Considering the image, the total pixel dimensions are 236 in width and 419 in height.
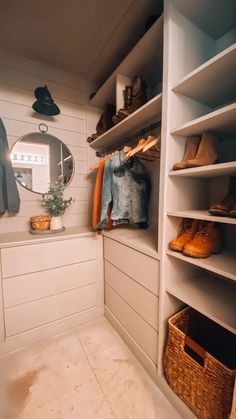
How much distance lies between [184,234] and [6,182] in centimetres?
134

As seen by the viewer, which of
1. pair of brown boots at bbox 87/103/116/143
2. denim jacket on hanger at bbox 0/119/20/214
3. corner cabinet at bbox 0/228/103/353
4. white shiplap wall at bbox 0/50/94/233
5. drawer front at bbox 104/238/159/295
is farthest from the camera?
pair of brown boots at bbox 87/103/116/143

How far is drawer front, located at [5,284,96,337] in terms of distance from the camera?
1.31m

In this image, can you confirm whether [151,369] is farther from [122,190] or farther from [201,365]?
[122,190]

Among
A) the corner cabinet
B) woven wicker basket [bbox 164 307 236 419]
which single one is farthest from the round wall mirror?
woven wicker basket [bbox 164 307 236 419]

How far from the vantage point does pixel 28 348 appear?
1.33 metres

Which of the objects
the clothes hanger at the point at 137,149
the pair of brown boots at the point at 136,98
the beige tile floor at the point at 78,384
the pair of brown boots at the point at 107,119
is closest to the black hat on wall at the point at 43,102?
the pair of brown boots at the point at 107,119

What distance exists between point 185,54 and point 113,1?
0.61 m

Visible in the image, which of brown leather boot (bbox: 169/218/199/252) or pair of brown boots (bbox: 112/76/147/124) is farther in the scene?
pair of brown boots (bbox: 112/76/147/124)

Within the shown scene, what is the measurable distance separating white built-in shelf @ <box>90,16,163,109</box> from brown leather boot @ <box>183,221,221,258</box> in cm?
108

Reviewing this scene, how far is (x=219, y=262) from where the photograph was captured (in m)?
0.84

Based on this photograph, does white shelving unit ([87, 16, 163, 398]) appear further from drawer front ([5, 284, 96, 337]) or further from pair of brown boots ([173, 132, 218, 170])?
pair of brown boots ([173, 132, 218, 170])

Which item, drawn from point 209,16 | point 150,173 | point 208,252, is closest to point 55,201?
point 150,173

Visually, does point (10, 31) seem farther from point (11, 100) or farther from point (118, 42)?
point (118, 42)

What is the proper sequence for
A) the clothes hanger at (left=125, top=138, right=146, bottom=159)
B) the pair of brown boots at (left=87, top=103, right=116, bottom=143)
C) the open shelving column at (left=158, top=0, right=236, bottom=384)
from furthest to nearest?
the pair of brown boots at (left=87, top=103, right=116, bottom=143) < the clothes hanger at (left=125, top=138, right=146, bottom=159) < the open shelving column at (left=158, top=0, right=236, bottom=384)
